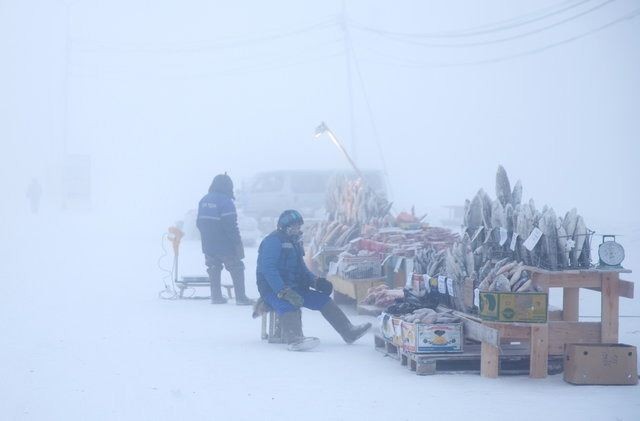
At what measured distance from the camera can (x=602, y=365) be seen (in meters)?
7.95

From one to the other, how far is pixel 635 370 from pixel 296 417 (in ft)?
10.2

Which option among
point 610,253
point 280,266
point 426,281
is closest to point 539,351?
point 610,253

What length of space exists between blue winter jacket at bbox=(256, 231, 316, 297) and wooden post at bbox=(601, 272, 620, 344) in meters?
3.23

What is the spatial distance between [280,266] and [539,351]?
10.4ft

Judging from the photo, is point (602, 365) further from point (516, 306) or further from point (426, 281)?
point (426, 281)

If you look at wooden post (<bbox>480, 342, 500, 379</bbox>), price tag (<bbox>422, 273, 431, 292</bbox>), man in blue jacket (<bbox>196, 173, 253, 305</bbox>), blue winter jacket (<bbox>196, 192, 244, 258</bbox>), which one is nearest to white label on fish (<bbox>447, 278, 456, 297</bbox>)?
price tag (<bbox>422, 273, 431, 292</bbox>)

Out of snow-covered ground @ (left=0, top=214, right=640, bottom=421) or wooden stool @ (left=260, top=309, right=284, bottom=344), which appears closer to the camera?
snow-covered ground @ (left=0, top=214, right=640, bottom=421)

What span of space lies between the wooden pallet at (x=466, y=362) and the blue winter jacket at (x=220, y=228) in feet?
17.6

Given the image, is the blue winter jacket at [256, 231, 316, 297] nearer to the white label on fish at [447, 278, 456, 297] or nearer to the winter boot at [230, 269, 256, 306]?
the white label on fish at [447, 278, 456, 297]

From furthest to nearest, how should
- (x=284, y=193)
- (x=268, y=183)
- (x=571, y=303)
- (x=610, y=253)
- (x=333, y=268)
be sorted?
(x=268, y=183) → (x=284, y=193) → (x=333, y=268) → (x=571, y=303) → (x=610, y=253)

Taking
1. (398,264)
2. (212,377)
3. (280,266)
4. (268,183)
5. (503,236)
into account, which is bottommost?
(212,377)

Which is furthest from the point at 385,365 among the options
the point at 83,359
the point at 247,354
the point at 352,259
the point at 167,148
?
the point at 167,148

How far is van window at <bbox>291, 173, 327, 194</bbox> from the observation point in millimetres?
30484

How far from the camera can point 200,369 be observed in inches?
340
